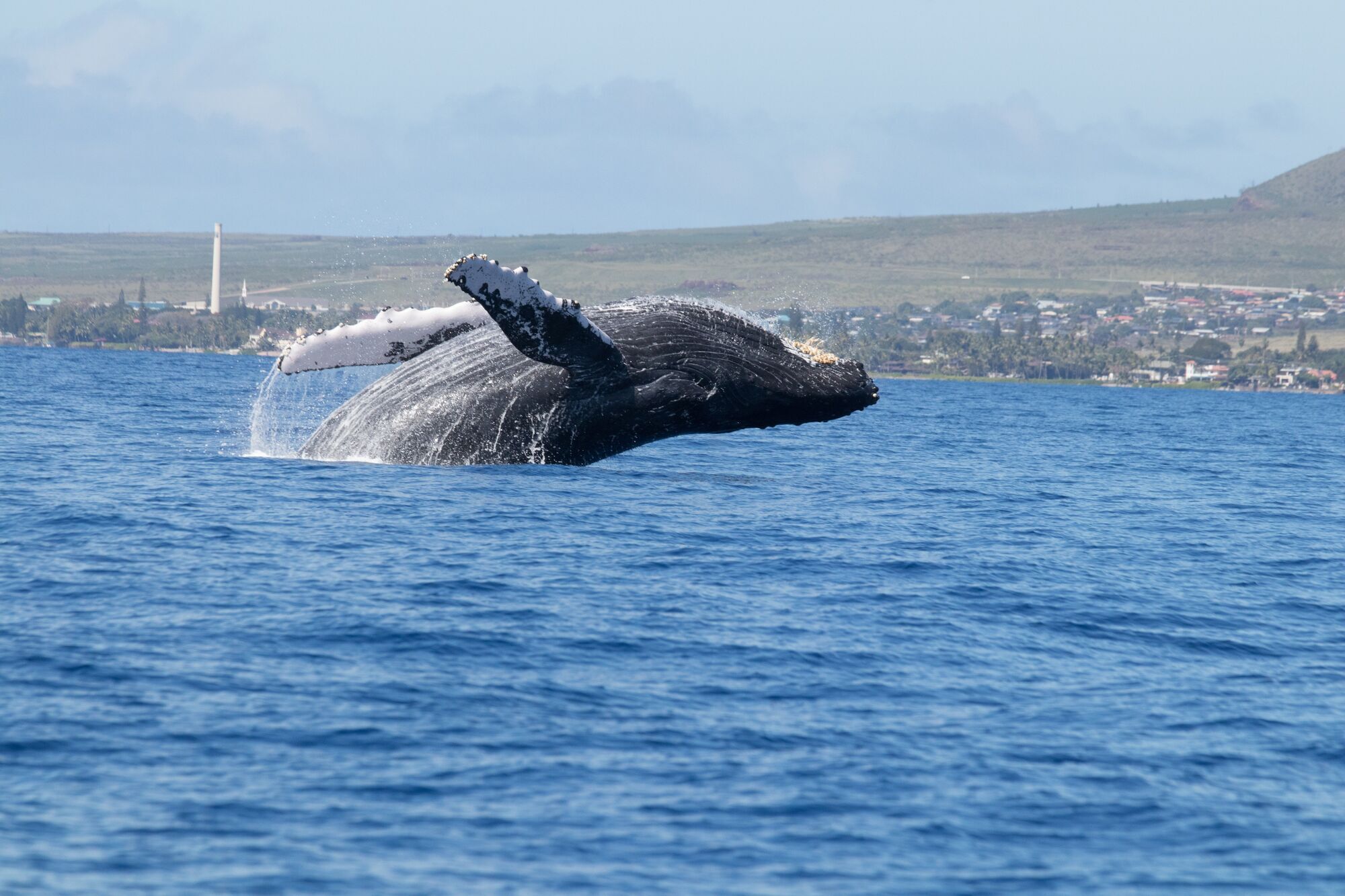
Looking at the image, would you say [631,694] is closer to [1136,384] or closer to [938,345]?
[1136,384]

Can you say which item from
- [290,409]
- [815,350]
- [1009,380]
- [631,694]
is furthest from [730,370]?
[1009,380]

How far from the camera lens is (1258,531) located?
15719mm

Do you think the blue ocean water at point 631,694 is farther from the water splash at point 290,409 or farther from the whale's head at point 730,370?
the water splash at point 290,409

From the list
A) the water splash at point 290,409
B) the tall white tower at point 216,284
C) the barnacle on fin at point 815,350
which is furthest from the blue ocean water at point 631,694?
the tall white tower at point 216,284

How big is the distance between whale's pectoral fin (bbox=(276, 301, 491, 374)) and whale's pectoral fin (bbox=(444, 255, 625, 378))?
1.18 m

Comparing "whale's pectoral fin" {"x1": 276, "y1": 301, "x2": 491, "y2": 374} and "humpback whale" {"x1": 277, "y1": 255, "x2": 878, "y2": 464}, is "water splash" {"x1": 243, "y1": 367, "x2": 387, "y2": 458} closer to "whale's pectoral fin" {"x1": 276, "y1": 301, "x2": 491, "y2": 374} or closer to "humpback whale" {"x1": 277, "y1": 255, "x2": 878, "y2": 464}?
"whale's pectoral fin" {"x1": 276, "y1": 301, "x2": 491, "y2": 374}

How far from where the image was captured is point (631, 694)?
24.0 ft

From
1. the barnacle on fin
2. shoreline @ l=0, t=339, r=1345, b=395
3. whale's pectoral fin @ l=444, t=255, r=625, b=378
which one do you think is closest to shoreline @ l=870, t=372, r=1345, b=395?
shoreline @ l=0, t=339, r=1345, b=395

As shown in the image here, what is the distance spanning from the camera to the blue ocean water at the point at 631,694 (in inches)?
221

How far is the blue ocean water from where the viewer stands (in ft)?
18.4

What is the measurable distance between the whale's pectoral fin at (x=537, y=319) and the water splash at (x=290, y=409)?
2.56 metres

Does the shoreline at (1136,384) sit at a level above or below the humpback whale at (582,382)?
below

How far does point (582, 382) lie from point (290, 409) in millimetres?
24496

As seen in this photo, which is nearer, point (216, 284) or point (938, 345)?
point (938, 345)
